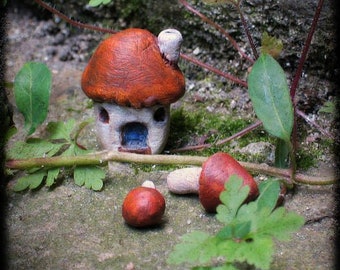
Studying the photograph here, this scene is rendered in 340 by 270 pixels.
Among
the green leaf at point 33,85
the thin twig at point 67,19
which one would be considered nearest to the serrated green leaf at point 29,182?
the green leaf at point 33,85

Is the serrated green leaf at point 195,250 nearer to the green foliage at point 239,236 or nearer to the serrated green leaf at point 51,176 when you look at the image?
the green foliage at point 239,236

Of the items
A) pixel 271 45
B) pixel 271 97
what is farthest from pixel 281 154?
pixel 271 45

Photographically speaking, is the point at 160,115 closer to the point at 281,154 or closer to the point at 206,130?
the point at 206,130

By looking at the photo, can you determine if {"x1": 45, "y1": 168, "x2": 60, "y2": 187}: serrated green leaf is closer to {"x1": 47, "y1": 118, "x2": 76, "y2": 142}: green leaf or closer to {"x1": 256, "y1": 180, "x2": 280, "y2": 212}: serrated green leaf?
{"x1": 47, "y1": 118, "x2": 76, "y2": 142}: green leaf

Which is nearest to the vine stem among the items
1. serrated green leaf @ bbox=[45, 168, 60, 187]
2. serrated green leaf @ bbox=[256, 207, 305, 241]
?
serrated green leaf @ bbox=[45, 168, 60, 187]

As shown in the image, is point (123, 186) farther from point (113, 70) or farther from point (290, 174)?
point (290, 174)

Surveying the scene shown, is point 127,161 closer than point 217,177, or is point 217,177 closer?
point 217,177
